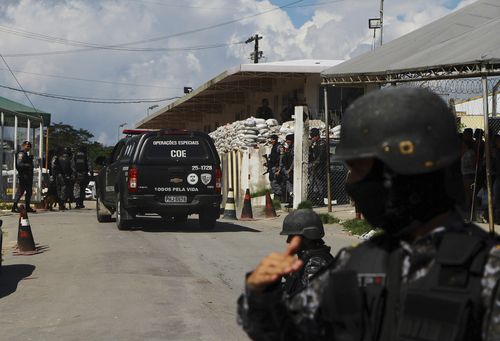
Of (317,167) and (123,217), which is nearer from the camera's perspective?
(123,217)

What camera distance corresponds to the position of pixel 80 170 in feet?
84.7

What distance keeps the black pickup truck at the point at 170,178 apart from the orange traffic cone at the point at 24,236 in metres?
3.20

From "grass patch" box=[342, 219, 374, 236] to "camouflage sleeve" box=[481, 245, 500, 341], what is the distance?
13395 millimetres

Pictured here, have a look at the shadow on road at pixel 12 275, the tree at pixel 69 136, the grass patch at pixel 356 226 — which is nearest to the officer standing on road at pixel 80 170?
the grass patch at pixel 356 226

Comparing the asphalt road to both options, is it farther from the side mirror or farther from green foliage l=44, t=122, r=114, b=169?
green foliage l=44, t=122, r=114, b=169

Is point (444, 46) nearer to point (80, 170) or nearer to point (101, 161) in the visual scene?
point (101, 161)

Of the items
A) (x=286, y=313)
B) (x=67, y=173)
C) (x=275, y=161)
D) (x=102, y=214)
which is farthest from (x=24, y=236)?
(x=67, y=173)

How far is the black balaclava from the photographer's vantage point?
2156 millimetres

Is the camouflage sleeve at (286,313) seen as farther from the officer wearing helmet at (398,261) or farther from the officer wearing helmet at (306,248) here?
the officer wearing helmet at (306,248)

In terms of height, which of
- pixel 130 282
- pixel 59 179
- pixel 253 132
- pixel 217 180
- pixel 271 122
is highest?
pixel 271 122

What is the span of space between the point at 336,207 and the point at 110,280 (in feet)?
37.9

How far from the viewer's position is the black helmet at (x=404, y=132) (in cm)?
214

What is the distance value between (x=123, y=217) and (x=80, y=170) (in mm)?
9774

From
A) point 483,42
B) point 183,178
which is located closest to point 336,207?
point 183,178
